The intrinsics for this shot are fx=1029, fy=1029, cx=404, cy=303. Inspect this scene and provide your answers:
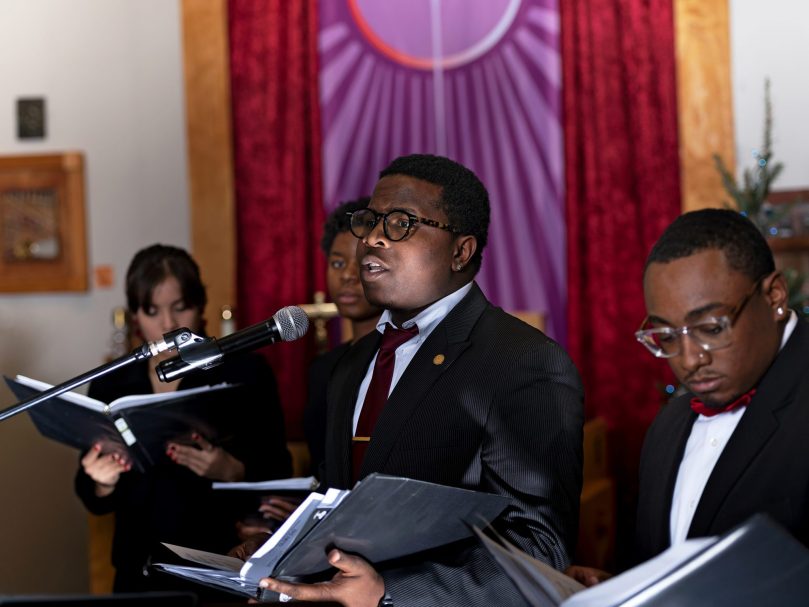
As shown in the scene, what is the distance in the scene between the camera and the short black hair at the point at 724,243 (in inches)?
71.8

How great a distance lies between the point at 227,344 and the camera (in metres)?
1.91

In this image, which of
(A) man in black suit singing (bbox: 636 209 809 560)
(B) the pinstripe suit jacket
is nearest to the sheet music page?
(B) the pinstripe suit jacket

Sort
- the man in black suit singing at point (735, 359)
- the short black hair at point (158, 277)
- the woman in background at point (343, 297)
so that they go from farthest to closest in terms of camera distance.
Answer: the woman in background at point (343, 297) < the short black hair at point (158, 277) < the man in black suit singing at point (735, 359)

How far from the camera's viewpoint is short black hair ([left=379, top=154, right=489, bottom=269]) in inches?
89.2

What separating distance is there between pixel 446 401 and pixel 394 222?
40 cm

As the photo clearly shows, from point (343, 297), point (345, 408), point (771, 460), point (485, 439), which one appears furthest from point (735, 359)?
point (343, 297)

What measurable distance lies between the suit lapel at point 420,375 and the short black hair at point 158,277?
1.25 m

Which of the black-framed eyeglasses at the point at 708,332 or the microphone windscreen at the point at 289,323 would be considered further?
the microphone windscreen at the point at 289,323

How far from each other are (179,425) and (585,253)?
9.42ft

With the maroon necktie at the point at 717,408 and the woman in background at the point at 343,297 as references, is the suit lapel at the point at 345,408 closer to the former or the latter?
the maroon necktie at the point at 717,408

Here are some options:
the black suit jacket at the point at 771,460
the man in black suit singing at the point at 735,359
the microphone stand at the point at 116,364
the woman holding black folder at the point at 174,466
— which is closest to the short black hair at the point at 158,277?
the woman holding black folder at the point at 174,466

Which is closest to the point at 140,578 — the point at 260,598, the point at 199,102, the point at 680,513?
the point at 260,598

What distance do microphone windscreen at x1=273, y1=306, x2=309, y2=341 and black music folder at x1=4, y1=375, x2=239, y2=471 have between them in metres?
0.68

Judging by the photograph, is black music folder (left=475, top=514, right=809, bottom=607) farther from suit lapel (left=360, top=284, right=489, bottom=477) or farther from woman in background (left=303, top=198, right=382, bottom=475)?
woman in background (left=303, top=198, right=382, bottom=475)
